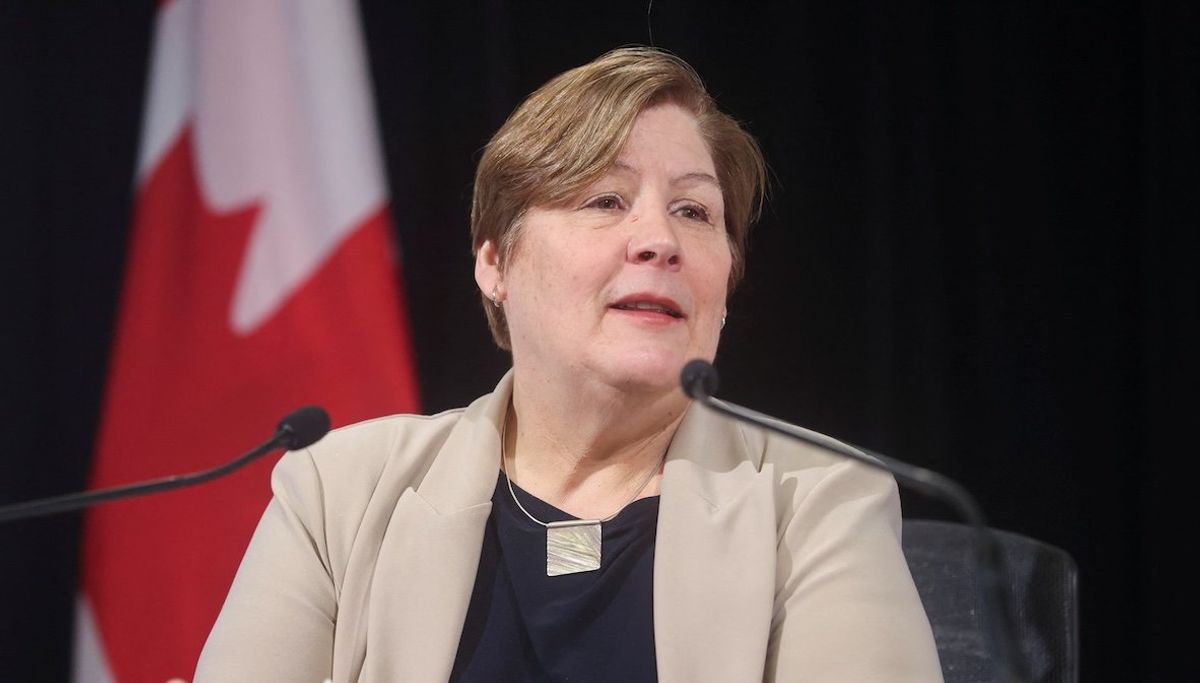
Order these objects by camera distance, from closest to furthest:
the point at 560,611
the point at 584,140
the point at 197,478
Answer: the point at 197,478 → the point at 560,611 → the point at 584,140

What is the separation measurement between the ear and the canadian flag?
0.56 m

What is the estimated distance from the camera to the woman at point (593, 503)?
1.55 metres

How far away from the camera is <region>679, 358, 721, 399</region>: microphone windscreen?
1.31 meters

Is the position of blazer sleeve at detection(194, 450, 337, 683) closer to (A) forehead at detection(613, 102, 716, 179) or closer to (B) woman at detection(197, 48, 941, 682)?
(B) woman at detection(197, 48, 941, 682)

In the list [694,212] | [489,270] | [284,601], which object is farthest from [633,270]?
[284,601]

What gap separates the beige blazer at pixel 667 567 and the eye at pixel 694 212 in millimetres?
279

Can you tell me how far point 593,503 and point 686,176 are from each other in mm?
478

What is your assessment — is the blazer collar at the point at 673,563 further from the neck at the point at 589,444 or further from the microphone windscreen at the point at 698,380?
the microphone windscreen at the point at 698,380

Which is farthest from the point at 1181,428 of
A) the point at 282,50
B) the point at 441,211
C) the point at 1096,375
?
the point at 282,50

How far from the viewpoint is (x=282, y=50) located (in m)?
2.42

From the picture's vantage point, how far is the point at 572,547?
66.2 inches

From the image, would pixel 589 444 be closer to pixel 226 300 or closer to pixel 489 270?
pixel 489 270

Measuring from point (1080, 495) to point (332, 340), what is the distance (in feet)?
4.93

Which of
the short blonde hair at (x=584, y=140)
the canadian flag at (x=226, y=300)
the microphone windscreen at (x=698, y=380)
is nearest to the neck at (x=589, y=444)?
the short blonde hair at (x=584, y=140)
